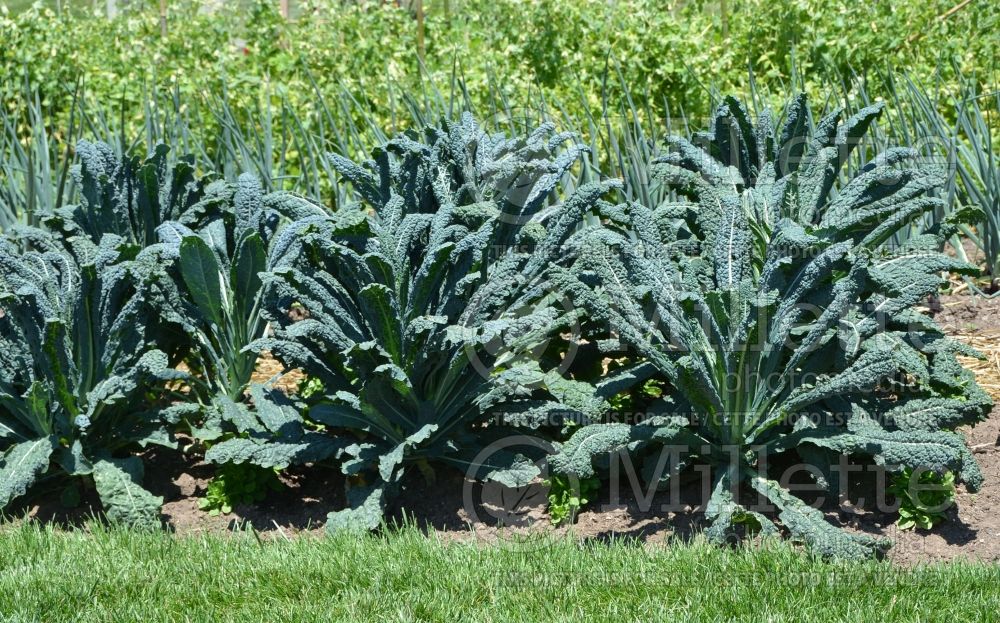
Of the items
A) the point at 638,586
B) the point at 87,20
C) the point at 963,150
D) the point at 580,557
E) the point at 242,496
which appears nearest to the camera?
the point at 638,586

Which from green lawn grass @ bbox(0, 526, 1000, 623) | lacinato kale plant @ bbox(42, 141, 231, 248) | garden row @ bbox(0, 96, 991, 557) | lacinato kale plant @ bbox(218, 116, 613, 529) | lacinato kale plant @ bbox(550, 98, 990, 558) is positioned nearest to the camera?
green lawn grass @ bbox(0, 526, 1000, 623)

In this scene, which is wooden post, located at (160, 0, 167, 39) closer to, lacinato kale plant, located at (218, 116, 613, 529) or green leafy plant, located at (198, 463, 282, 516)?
lacinato kale plant, located at (218, 116, 613, 529)

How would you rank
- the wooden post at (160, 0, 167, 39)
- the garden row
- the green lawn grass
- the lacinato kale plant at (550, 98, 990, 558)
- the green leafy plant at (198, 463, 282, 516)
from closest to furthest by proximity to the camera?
the green lawn grass → the lacinato kale plant at (550, 98, 990, 558) → the garden row → the green leafy plant at (198, 463, 282, 516) → the wooden post at (160, 0, 167, 39)

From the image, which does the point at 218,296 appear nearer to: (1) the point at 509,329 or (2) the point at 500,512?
(1) the point at 509,329

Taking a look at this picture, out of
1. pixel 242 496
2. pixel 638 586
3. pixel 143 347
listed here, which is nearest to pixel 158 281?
pixel 143 347

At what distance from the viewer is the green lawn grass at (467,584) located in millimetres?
2734

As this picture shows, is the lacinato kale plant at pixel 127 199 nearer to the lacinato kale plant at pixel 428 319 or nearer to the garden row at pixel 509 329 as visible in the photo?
the garden row at pixel 509 329

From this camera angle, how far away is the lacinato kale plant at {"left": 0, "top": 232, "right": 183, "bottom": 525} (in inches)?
139

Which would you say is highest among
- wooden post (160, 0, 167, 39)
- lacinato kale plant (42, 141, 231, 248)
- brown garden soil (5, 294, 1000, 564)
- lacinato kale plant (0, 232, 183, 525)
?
wooden post (160, 0, 167, 39)

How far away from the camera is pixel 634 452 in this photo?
135 inches

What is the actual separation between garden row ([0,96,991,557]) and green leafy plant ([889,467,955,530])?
0.12 metres

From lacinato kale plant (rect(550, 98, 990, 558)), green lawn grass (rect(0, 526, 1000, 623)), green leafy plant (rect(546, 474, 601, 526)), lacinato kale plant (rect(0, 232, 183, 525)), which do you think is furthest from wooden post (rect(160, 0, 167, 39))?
green leafy plant (rect(546, 474, 601, 526))

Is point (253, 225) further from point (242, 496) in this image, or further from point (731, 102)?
point (731, 102)

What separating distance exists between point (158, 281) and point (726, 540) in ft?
6.78
